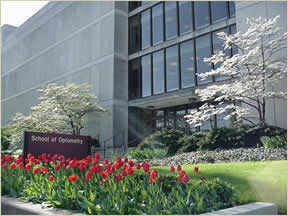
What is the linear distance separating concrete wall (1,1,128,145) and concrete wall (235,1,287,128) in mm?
10190

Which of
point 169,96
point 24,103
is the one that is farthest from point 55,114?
point 24,103

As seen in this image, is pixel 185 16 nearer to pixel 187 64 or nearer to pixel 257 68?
pixel 187 64

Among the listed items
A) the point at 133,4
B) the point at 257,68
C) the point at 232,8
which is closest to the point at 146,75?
the point at 133,4

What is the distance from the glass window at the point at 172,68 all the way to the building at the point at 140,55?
2.7 inches

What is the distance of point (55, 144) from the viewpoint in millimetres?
9664

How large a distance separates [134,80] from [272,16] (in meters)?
11.4

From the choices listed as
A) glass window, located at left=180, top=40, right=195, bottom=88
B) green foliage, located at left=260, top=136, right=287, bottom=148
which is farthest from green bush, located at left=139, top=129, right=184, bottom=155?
glass window, located at left=180, top=40, right=195, bottom=88

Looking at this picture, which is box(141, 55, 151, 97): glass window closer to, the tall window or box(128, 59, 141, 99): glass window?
box(128, 59, 141, 99): glass window

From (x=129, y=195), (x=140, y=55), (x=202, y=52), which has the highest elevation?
(x=140, y=55)

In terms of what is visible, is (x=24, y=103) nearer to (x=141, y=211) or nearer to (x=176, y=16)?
(x=176, y=16)

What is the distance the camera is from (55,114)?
74.0ft

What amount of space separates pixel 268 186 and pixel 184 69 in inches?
591

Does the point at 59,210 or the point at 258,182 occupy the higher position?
the point at 258,182

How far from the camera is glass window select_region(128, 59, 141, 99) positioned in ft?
76.7
